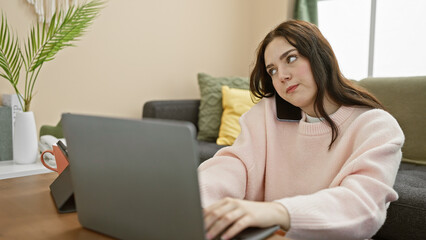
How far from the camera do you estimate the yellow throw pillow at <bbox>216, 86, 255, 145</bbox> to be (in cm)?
258

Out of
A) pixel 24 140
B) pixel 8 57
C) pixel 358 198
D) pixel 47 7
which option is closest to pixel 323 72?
pixel 358 198

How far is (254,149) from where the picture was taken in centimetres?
123

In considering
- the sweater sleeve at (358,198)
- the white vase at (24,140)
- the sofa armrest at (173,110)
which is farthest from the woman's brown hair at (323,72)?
the sofa armrest at (173,110)

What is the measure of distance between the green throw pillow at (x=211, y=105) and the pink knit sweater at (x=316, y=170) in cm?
141

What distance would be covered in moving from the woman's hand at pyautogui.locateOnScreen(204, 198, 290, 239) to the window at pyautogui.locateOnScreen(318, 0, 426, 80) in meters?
2.58

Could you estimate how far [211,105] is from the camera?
9.00 ft

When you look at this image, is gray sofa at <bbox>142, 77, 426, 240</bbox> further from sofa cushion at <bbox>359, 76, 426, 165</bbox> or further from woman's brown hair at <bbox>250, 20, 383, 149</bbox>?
woman's brown hair at <bbox>250, 20, 383, 149</bbox>

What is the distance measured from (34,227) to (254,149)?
667 millimetres

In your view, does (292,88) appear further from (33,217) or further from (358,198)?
(33,217)

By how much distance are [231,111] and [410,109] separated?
1.07 metres

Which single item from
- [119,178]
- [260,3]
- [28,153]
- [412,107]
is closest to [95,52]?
[28,153]

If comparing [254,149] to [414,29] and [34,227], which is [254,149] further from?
[414,29]

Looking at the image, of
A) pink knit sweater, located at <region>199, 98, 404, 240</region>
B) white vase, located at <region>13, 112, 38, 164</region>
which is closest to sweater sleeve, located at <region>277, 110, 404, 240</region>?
pink knit sweater, located at <region>199, 98, 404, 240</region>

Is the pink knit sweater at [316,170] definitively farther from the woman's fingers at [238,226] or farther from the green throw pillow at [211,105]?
the green throw pillow at [211,105]
